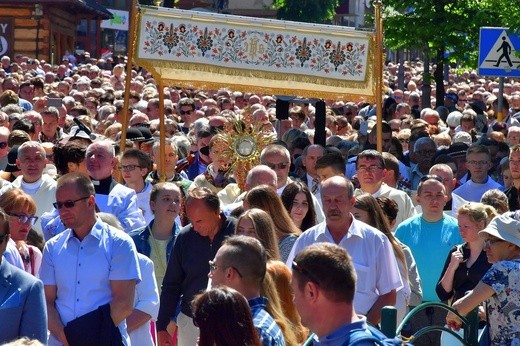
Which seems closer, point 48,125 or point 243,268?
point 243,268

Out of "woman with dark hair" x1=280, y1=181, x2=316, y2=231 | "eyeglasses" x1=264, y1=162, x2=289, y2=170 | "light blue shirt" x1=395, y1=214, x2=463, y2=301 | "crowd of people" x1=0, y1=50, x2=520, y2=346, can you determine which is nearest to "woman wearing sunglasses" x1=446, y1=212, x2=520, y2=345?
"crowd of people" x1=0, y1=50, x2=520, y2=346

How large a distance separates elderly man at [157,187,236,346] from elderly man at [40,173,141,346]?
3.25 feet

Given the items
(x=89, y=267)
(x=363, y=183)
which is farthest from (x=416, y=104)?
(x=89, y=267)

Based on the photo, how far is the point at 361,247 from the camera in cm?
753

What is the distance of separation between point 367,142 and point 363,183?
226 inches

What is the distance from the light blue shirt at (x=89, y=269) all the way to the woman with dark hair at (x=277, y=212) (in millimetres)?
1345

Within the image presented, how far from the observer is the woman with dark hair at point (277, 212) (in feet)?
26.6

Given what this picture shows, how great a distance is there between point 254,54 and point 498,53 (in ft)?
20.3

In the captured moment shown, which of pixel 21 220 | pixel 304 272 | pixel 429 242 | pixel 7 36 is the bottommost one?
pixel 429 242

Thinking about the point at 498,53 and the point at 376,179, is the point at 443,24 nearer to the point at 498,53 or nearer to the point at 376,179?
the point at 498,53

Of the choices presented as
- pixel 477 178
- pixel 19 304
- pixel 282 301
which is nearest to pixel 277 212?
pixel 282 301

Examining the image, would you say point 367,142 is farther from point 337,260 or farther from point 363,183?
point 337,260

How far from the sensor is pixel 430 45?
2242cm

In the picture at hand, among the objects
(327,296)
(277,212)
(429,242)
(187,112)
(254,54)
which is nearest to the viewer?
(327,296)
